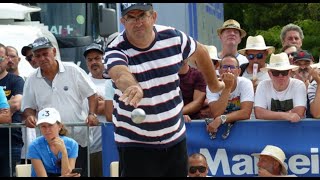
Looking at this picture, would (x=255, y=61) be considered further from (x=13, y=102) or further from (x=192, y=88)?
(x=13, y=102)

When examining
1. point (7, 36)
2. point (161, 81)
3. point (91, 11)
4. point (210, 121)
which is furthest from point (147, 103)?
point (91, 11)

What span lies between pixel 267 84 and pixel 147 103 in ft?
10.3

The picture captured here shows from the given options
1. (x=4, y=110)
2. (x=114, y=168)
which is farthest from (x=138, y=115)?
(x=4, y=110)

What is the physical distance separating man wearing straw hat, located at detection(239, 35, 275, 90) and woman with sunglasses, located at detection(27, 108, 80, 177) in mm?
2172

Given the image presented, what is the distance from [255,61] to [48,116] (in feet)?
8.18

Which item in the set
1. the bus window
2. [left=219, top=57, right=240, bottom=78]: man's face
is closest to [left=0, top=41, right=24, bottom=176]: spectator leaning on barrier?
[left=219, top=57, right=240, bottom=78]: man's face

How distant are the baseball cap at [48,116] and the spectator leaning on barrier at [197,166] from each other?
4.34 ft

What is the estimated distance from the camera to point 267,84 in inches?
387

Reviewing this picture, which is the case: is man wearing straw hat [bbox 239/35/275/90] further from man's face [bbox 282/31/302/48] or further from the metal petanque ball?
the metal petanque ball

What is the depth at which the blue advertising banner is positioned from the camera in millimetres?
9516

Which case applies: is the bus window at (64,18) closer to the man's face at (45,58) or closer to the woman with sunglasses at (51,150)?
the man's face at (45,58)

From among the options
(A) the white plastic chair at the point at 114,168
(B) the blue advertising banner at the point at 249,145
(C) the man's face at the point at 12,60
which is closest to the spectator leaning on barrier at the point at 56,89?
(B) the blue advertising banner at the point at 249,145

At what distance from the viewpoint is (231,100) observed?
9867mm

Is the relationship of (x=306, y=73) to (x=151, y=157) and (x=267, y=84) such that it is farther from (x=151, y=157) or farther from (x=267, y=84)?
(x=151, y=157)
